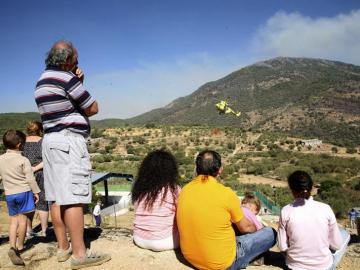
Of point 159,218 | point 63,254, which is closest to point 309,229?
point 159,218

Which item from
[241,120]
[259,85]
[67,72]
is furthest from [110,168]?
[259,85]

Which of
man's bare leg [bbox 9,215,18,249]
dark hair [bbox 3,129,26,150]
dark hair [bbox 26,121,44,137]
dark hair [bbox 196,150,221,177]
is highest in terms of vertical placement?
dark hair [bbox 26,121,44,137]

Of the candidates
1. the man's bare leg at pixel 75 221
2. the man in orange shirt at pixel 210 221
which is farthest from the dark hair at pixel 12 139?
the man in orange shirt at pixel 210 221

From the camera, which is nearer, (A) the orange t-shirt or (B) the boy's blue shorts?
(A) the orange t-shirt

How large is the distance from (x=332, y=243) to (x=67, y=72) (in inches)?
112

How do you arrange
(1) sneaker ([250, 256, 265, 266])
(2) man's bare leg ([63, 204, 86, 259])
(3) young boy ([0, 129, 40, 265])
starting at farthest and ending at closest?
(3) young boy ([0, 129, 40, 265]), (1) sneaker ([250, 256, 265, 266]), (2) man's bare leg ([63, 204, 86, 259])

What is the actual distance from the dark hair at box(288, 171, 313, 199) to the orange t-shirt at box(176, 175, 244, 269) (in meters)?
0.59

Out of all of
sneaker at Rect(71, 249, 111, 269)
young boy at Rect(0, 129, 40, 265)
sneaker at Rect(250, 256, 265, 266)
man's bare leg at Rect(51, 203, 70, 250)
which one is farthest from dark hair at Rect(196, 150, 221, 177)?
young boy at Rect(0, 129, 40, 265)

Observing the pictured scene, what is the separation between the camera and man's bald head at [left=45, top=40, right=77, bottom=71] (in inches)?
125

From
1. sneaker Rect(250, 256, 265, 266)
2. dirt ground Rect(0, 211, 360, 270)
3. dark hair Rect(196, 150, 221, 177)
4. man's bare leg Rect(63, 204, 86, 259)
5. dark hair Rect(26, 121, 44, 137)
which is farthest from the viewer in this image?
dark hair Rect(26, 121, 44, 137)

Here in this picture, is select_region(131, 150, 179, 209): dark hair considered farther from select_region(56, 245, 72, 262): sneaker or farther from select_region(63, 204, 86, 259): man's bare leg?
select_region(56, 245, 72, 262): sneaker

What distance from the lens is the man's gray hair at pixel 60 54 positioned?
10.4ft

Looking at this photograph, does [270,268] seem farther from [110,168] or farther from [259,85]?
[259,85]

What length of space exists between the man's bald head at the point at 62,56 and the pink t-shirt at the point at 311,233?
239 centimetres
